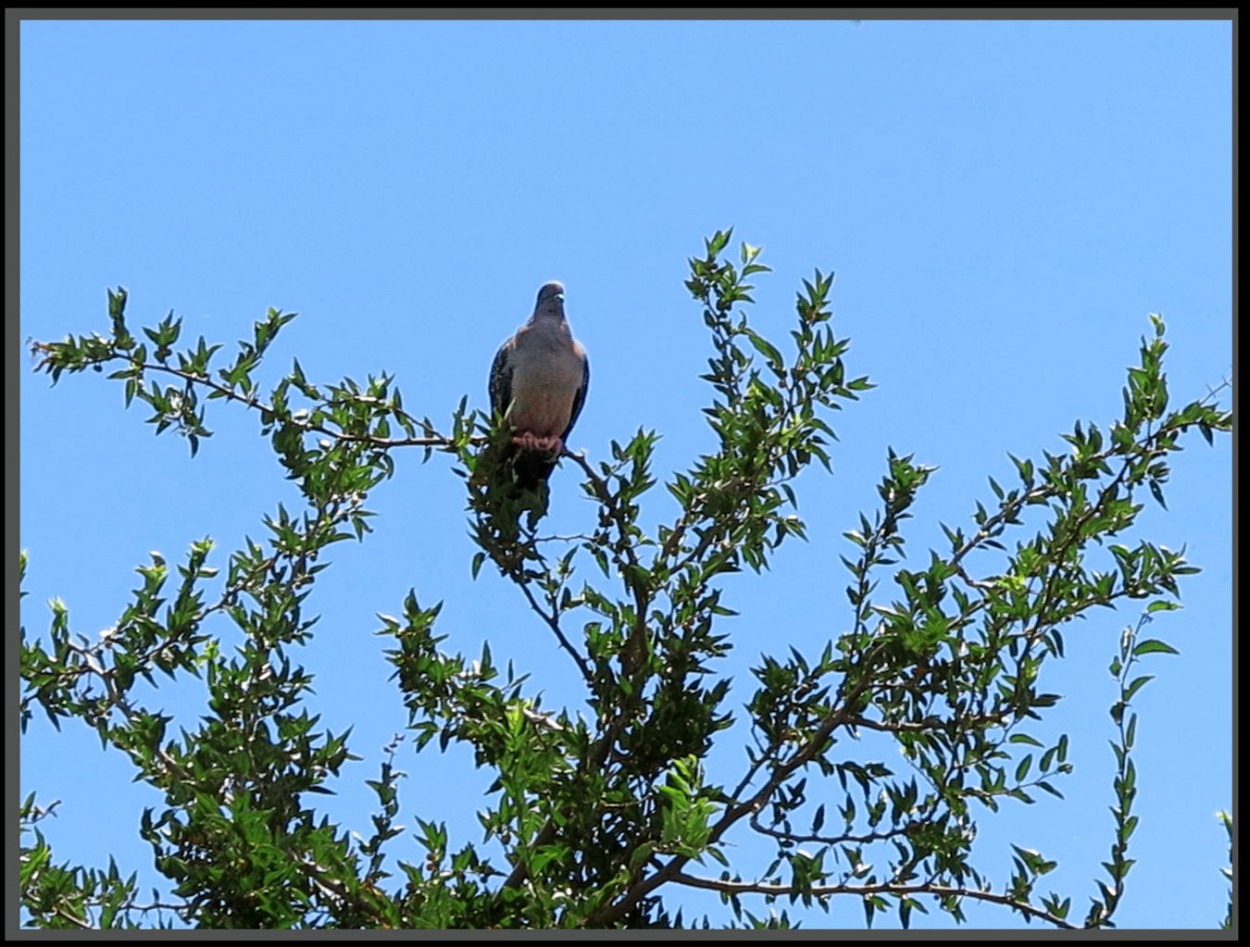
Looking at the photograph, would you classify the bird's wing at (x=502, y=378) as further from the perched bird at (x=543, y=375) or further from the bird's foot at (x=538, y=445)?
the bird's foot at (x=538, y=445)

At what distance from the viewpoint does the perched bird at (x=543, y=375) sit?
25.3ft

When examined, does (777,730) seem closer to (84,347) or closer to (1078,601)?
(1078,601)

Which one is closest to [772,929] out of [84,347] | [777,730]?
[777,730]

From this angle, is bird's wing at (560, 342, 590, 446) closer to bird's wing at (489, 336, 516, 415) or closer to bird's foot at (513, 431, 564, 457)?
bird's wing at (489, 336, 516, 415)

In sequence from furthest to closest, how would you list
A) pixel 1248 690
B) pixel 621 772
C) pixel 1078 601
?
1. pixel 621 772
2. pixel 1078 601
3. pixel 1248 690

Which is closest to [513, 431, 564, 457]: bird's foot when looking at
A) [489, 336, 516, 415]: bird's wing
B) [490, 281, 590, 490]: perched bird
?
[490, 281, 590, 490]: perched bird

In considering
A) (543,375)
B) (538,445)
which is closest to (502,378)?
(543,375)

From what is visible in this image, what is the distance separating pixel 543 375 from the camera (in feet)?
25.7

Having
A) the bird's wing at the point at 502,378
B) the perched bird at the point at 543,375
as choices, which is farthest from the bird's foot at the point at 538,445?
the bird's wing at the point at 502,378

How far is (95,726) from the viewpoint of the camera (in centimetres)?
525

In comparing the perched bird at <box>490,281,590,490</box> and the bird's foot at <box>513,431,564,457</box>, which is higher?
the perched bird at <box>490,281,590,490</box>

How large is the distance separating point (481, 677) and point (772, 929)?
1427 millimetres

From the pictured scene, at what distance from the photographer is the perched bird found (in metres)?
7.70

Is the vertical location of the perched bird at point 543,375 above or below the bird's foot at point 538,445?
above
